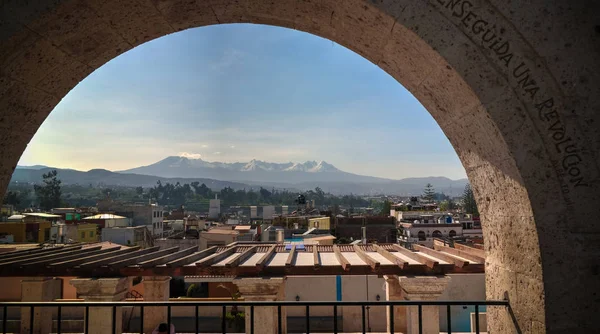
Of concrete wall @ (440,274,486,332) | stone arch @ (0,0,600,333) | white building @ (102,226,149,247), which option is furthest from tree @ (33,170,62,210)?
stone arch @ (0,0,600,333)

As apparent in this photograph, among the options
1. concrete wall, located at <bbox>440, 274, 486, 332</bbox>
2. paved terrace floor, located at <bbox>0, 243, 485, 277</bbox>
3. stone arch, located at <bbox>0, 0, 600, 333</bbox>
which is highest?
stone arch, located at <bbox>0, 0, 600, 333</bbox>

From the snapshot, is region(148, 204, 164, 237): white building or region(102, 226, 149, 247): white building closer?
region(102, 226, 149, 247): white building

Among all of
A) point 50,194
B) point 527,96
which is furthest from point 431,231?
point 50,194

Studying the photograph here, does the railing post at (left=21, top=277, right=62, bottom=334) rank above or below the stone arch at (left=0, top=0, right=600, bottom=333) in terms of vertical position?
below

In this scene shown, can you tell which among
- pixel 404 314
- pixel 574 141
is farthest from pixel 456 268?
pixel 574 141

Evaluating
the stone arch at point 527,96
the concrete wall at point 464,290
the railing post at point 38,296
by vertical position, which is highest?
the stone arch at point 527,96

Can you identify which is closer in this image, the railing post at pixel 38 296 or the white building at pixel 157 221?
the railing post at pixel 38 296

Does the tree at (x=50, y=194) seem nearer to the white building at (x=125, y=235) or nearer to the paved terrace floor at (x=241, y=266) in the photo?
the white building at (x=125, y=235)

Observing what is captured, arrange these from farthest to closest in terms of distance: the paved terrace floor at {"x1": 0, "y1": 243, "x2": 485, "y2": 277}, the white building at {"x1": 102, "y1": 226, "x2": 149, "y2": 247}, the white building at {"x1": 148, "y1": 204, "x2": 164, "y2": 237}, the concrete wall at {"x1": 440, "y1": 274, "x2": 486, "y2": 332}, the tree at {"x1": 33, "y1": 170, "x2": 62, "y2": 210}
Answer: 1. the tree at {"x1": 33, "y1": 170, "x2": 62, "y2": 210}
2. the white building at {"x1": 148, "y1": 204, "x2": 164, "y2": 237}
3. the white building at {"x1": 102, "y1": 226, "x2": 149, "y2": 247}
4. the concrete wall at {"x1": 440, "y1": 274, "x2": 486, "y2": 332}
5. the paved terrace floor at {"x1": 0, "y1": 243, "x2": 485, "y2": 277}

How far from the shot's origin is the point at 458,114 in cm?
298

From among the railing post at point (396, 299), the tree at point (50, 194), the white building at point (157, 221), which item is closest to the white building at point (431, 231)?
the railing post at point (396, 299)

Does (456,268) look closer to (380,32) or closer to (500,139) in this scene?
(500,139)

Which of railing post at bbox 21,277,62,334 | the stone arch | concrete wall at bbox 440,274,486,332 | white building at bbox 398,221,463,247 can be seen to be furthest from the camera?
white building at bbox 398,221,463,247

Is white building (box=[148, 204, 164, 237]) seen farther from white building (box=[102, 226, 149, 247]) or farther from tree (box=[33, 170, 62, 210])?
tree (box=[33, 170, 62, 210])
